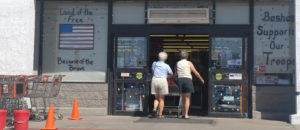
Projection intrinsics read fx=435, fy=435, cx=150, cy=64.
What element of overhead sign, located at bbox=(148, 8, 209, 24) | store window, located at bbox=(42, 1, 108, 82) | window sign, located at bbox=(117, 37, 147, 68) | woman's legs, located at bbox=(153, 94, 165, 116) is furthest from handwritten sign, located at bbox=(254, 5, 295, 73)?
store window, located at bbox=(42, 1, 108, 82)

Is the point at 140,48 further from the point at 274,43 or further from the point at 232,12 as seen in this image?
the point at 274,43

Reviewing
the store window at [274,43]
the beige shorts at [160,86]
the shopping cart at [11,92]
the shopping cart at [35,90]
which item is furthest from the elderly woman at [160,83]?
the shopping cart at [11,92]

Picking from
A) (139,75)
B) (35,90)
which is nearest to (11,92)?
(35,90)

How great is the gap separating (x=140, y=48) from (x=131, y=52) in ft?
0.88

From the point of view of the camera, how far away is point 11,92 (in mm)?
9664

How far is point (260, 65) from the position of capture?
445 inches

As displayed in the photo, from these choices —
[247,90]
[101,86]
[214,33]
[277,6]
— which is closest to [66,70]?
[101,86]

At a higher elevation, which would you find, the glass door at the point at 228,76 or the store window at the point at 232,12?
the store window at the point at 232,12

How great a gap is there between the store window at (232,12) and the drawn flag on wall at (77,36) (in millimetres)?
3476

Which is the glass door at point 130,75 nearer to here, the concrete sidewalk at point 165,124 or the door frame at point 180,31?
the door frame at point 180,31

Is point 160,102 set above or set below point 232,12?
below

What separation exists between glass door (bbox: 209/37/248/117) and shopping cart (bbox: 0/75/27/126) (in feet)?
15.6

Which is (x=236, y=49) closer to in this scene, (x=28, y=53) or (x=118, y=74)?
(x=118, y=74)

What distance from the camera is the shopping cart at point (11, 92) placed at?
961cm
